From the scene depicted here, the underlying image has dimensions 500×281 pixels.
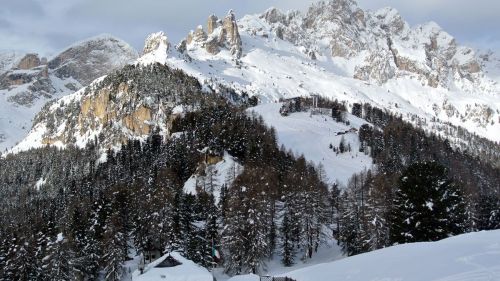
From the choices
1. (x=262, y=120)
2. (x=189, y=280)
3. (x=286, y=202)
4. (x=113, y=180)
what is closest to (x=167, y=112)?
(x=262, y=120)

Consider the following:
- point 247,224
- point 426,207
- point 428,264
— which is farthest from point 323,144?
point 428,264

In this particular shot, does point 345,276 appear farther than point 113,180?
No

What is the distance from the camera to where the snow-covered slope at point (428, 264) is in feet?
92.5

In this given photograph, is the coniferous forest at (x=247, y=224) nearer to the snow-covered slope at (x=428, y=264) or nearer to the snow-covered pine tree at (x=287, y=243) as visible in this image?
the snow-covered pine tree at (x=287, y=243)

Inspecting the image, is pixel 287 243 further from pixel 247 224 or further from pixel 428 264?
pixel 428 264

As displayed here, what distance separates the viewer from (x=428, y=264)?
1258 inches

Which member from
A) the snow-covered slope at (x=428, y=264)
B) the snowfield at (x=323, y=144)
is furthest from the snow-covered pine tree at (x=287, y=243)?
the snowfield at (x=323, y=144)

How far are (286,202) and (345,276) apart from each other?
160ft

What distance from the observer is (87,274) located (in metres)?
73.1

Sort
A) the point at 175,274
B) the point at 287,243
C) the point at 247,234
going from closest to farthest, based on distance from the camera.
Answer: the point at 175,274 → the point at 247,234 → the point at 287,243

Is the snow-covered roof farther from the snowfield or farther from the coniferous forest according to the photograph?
the snowfield

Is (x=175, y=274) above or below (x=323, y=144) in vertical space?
below

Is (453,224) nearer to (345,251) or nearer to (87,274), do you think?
(345,251)

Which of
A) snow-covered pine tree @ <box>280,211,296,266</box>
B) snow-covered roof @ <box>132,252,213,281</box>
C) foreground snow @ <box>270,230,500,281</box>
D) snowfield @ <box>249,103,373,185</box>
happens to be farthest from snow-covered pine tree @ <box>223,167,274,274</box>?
snowfield @ <box>249,103,373,185</box>
